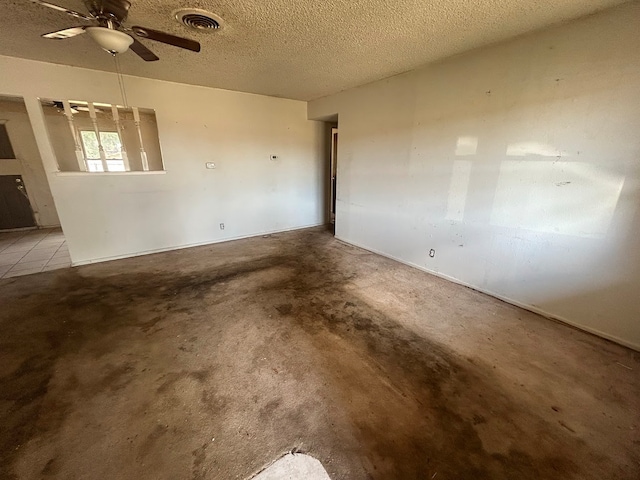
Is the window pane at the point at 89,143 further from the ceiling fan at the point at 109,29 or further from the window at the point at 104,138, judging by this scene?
the ceiling fan at the point at 109,29

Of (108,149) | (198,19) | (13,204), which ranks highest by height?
(198,19)

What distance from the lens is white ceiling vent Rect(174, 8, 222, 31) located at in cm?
200

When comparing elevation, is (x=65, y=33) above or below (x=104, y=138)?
above

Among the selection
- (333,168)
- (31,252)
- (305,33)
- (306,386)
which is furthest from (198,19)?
(31,252)

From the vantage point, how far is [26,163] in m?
5.52

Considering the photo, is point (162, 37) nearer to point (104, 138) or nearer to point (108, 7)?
point (108, 7)

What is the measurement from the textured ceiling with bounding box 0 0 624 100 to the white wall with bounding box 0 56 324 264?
0.33 m

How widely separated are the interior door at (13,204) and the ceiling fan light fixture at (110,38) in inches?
242

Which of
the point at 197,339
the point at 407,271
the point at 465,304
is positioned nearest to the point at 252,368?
the point at 197,339

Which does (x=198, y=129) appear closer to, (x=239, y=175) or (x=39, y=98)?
(x=239, y=175)

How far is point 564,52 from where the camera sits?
2.12 meters

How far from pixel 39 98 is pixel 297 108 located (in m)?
3.70

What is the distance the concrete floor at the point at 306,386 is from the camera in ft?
4.24

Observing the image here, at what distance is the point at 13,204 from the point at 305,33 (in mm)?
7288
